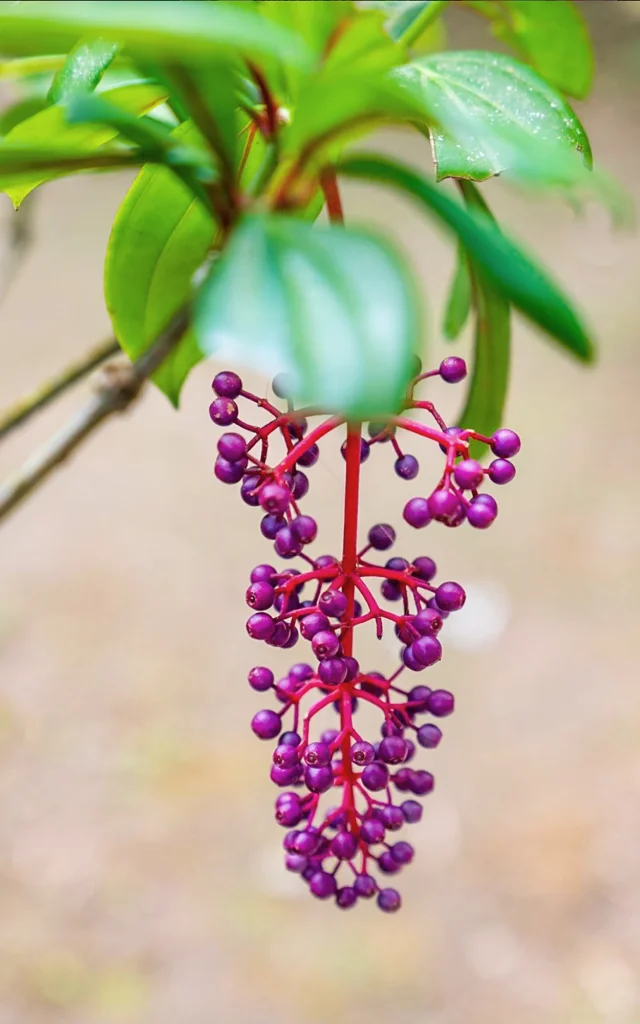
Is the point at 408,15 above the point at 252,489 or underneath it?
above

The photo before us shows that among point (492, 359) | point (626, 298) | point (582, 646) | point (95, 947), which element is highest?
point (626, 298)

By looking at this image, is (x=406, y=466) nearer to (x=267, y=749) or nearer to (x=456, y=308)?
(x=456, y=308)

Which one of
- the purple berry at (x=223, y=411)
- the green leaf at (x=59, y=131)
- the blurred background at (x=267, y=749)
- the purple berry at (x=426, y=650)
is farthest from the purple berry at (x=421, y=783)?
the blurred background at (x=267, y=749)

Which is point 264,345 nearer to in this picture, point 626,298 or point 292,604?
point 292,604

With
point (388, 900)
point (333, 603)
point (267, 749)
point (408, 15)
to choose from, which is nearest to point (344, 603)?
point (333, 603)

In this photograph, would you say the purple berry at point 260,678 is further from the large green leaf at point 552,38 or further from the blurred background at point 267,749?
the blurred background at point 267,749

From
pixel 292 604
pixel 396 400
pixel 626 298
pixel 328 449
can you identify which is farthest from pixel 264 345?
pixel 626 298
